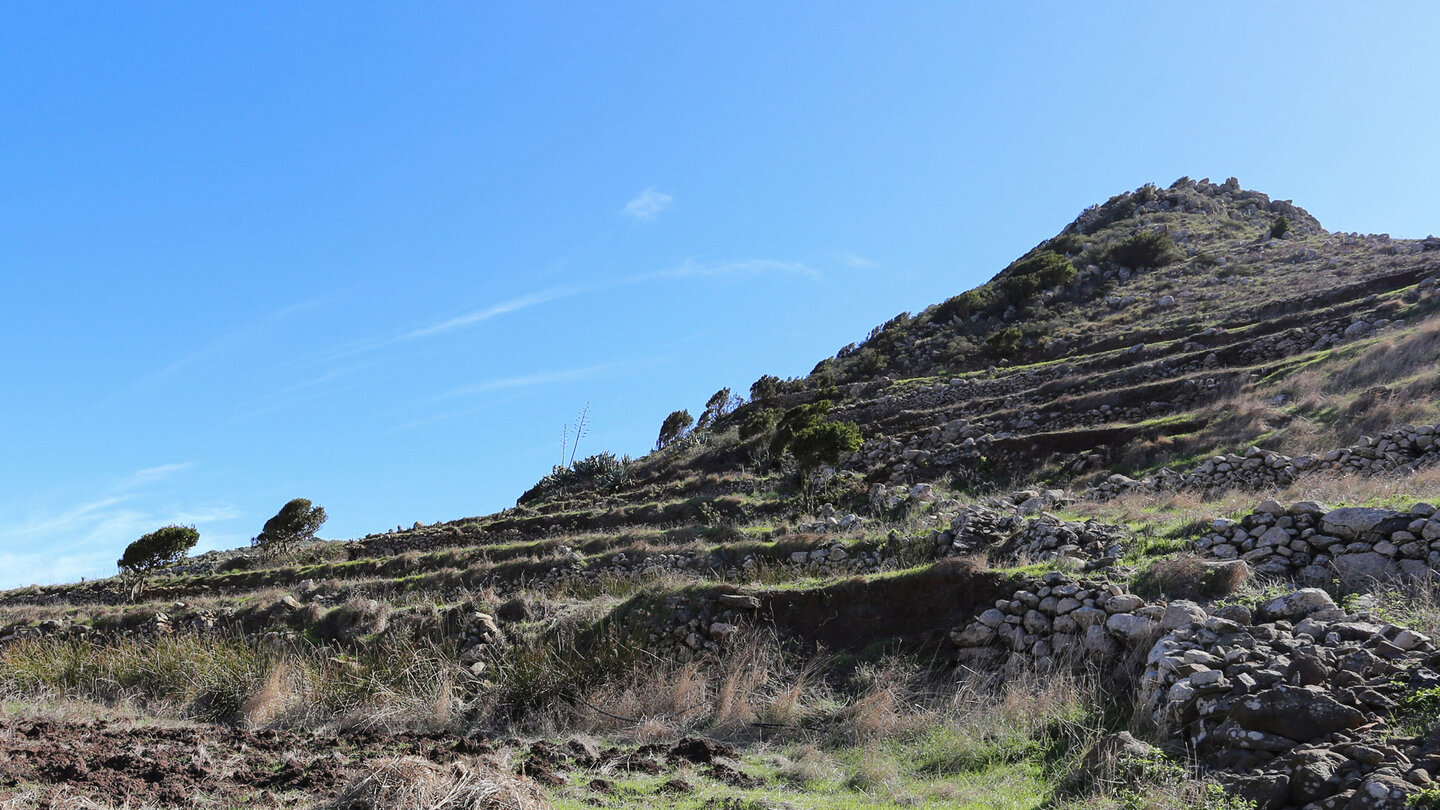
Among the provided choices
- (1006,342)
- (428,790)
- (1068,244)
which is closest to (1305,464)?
(428,790)

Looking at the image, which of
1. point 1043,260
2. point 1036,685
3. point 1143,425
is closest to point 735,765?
point 1036,685

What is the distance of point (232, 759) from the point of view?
6.04m

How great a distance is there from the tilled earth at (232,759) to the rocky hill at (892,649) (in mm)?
41

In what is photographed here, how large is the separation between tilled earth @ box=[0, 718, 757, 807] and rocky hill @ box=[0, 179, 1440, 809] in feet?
0.13

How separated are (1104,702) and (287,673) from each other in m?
8.28

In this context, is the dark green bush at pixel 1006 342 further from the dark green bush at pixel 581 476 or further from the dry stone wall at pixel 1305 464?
the dry stone wall at pixel 1305 464

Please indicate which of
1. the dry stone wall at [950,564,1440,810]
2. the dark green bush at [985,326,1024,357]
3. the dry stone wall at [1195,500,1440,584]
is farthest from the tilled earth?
the dark green bush at [985,326,1024,357]

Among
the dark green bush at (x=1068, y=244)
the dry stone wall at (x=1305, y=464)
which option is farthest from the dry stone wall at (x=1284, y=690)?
the dark green bush at (x=1068, y=244)

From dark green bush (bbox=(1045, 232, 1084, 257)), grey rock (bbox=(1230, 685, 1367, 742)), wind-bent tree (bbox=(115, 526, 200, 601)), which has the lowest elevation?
grey rock (bbox=(1230, 685, 1367, 742))

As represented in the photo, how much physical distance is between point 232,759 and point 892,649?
605 centimetres

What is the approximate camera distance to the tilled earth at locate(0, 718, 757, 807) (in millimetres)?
5109

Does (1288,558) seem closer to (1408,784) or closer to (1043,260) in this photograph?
(1408,784)

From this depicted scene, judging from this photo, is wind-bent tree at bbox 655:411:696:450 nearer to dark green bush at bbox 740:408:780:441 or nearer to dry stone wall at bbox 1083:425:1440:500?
dark green bush at bbox 740:408:780:441

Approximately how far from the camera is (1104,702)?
6660 millimetres
